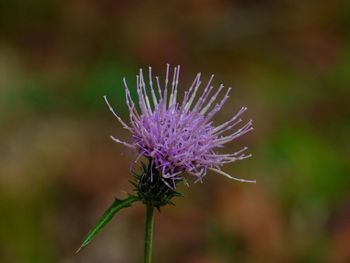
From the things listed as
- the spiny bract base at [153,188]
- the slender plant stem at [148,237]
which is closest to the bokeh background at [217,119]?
the spiny bract base at [153,188]

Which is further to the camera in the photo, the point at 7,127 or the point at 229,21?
the point at 229,21

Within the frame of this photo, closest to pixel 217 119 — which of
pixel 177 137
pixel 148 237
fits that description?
pixel 177 137

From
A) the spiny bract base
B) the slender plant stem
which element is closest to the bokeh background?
the spiny bract base

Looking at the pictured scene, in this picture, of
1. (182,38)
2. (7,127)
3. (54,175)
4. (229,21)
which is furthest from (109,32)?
(54,175)

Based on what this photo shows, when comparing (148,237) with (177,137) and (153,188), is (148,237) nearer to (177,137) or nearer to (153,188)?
(153,188)

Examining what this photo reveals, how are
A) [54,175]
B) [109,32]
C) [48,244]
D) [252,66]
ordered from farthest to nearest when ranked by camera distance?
[109,32], [252,66], [54,175], [48,244]

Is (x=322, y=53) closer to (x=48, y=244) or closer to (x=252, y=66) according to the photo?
(x=252, y=66)

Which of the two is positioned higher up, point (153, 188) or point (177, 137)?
point (177, 137)

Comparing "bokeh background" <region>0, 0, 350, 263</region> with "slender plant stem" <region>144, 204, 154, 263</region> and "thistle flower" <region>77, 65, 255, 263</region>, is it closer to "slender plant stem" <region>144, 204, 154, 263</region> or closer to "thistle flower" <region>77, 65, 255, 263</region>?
"thistle flower" <region>77, 65, 255, 263</region>
